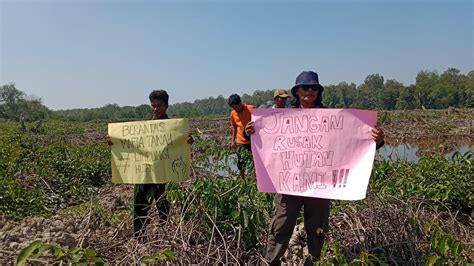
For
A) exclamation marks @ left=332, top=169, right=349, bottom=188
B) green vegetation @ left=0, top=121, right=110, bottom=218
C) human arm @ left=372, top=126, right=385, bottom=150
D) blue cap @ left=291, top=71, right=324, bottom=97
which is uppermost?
blue cap @ left=291, top=71, right=324, bottom=97

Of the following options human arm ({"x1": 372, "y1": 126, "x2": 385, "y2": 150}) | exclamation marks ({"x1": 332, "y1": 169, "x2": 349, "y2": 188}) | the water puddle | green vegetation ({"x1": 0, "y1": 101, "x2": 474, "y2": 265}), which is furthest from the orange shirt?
human arm ({"x1": 372, "y1": 126, "x2": 385, "y2": 150})

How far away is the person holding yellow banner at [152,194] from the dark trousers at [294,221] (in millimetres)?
902

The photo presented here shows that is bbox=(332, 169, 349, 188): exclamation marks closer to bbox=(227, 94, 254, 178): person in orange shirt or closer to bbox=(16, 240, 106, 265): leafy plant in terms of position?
bbox=(16, 240, 106, 265): leafy plant

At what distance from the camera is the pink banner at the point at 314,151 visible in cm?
241

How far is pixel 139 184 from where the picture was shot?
314 centimetres

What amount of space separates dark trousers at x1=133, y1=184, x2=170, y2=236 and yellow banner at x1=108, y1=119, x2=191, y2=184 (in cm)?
18

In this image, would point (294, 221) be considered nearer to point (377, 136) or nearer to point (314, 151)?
point (314, 151)

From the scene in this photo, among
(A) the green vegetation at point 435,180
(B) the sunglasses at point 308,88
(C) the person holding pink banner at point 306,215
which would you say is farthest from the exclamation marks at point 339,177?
(A) the green vegetation at point 435,180

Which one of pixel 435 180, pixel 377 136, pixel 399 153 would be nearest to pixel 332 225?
pixel 377 136

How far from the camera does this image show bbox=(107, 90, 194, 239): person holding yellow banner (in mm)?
3084

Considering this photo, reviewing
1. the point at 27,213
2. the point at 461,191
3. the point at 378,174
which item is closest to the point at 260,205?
the point at 378,174

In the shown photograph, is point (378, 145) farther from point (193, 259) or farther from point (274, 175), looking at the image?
point (193, 259)

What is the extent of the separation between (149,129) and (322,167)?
1.37 meters

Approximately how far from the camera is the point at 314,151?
253 centimetres
